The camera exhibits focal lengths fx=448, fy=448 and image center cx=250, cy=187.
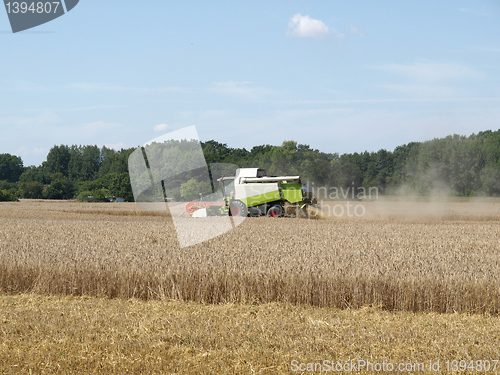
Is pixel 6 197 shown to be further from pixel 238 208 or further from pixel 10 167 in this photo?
pixel 10 167

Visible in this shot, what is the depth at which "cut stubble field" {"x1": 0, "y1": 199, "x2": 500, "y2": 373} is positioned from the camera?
5.38 meters

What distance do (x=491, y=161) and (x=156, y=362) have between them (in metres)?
66.1

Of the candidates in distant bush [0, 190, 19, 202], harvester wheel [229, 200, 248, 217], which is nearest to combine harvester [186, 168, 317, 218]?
harvester wheel [229, 200, 248, 217]

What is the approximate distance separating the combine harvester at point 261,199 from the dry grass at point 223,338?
47.2 feet

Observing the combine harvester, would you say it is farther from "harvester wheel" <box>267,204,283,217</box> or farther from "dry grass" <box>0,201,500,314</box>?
"dry grass" <box>0,201,500,314</box>

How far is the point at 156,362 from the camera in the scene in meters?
5.10

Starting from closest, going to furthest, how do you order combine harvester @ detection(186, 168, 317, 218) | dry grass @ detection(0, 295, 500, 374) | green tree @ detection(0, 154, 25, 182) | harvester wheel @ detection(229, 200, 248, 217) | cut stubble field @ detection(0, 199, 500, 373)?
dry grass @ detection(0, 295, 500, 374) → cut stubble field @ detection(0, 199, 500, 373) → harvester wheel @ detection(229, 200, 248, 217) → combine harvester @ detection(186, 168, 317, 218) → green tree @ detection(0, 154, 25, 182)

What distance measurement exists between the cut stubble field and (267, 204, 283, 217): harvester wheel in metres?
10.4

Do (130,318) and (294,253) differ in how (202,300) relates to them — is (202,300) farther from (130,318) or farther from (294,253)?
(294,253)

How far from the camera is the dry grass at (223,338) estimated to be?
16.7 ft

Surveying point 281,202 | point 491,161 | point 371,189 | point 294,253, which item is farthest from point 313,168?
point 294,253

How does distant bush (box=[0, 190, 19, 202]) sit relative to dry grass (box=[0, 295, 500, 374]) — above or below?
above

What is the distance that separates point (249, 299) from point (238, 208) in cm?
1398

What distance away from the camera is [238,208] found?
21.8m
